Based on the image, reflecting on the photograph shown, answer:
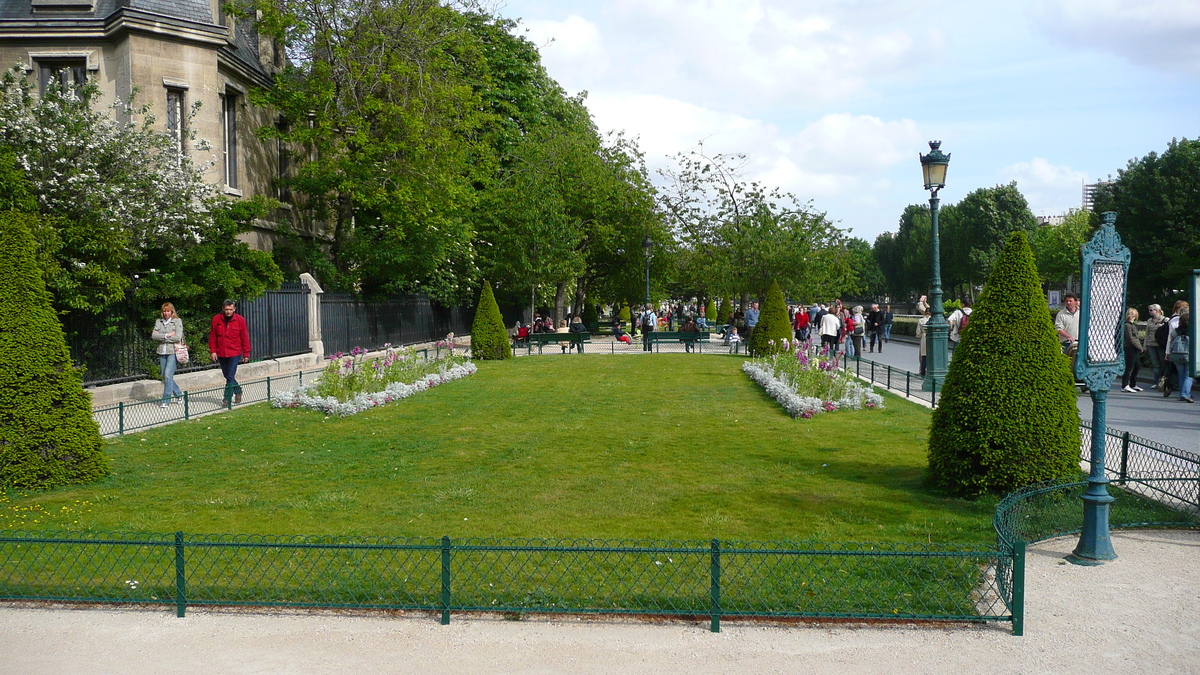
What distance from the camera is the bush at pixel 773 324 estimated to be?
79.2 feet

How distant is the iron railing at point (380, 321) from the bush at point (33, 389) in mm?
15758

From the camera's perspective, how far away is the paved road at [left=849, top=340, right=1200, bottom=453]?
38.8 feet

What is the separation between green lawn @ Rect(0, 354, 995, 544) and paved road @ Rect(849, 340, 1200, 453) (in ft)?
9.67

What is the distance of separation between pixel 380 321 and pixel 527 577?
24.0 m

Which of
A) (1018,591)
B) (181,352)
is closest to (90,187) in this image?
(181,352)

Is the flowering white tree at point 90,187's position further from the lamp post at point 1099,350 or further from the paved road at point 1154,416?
the paved road at point 1154,416

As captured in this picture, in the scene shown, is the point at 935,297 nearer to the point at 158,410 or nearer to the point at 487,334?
the point at 487,334

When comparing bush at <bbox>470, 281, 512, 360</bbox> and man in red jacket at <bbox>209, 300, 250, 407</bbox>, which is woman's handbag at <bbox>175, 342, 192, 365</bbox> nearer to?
man in red jacket at <bbox>209, 300, 250, 407</bbox>

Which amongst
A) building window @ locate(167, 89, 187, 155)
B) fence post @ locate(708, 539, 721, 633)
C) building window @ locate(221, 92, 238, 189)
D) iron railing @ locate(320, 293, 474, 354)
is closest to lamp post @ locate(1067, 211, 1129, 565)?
fence post @ locate(708, 539, 721, 633)

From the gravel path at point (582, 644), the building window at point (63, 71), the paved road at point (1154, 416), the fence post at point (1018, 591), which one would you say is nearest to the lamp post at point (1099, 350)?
the gravel path at point (582, 644)

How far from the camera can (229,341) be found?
15203mm

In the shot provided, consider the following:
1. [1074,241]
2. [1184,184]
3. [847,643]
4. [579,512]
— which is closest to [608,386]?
[579,512]

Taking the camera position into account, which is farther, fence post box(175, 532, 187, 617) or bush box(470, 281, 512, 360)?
bush box(470, 281, 512, 360)

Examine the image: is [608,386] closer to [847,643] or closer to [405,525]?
[405,525]
